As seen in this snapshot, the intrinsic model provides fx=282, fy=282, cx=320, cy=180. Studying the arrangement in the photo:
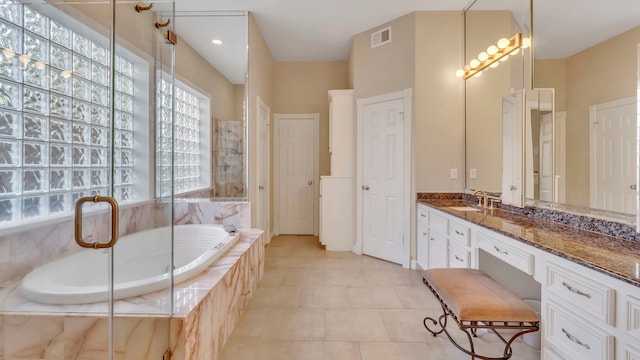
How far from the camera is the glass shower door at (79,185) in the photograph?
1.27m

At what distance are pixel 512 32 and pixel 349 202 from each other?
2.48m

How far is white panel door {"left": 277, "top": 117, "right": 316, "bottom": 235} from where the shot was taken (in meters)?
4.70

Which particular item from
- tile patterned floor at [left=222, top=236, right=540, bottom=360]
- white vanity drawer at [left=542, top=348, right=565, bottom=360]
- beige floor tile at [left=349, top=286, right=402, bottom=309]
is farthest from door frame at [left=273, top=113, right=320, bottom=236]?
white vanity drawer at [left=542, top=348, right=565, bottom=360]

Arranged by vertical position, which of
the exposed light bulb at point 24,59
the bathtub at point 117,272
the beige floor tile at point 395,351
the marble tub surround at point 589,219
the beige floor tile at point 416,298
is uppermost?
the exposed light bulb at point 24,59

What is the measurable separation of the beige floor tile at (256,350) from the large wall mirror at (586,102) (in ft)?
6.76

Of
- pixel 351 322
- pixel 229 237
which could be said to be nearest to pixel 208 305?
pixel 229 237

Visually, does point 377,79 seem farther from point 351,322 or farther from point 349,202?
point 351,322

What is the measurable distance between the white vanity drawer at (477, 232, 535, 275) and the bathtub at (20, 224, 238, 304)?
6.01 feet

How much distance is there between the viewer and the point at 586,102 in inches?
66.8

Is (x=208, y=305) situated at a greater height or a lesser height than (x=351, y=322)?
greater

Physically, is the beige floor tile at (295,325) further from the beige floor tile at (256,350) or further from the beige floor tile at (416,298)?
the beige floor tile at (416,298)

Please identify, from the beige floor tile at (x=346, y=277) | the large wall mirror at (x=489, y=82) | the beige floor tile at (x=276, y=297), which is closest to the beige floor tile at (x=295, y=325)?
the beige floor tile at (x=276, y=297)

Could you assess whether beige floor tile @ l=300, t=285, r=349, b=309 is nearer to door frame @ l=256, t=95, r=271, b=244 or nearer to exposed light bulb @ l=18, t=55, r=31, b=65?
door frame @ l=256, t=95, r=271, b=244

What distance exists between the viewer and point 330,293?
259cm
